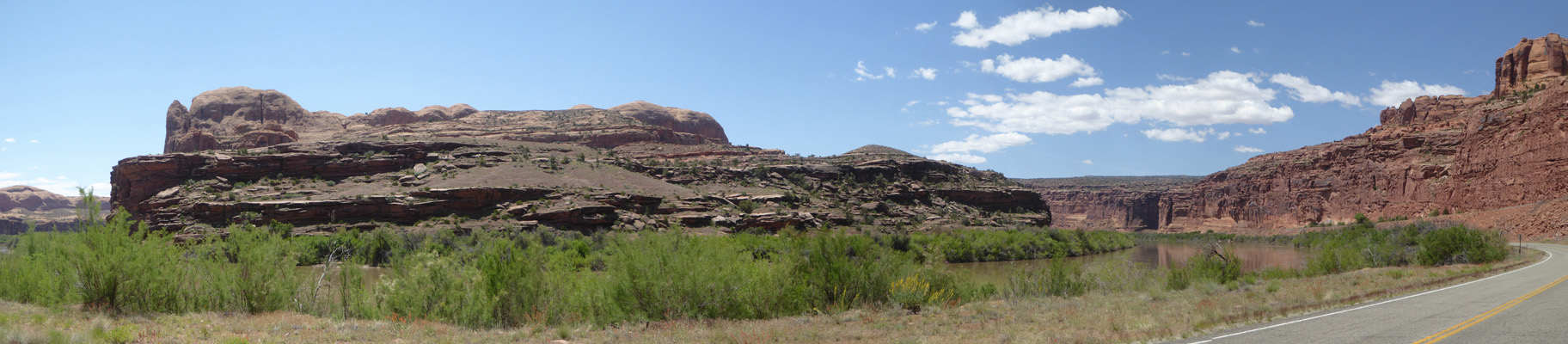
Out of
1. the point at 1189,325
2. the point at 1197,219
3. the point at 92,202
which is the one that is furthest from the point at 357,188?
the point at 1197,219

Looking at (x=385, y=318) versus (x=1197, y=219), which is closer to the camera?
(x=385, y=318)

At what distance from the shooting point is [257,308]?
44.0 ft

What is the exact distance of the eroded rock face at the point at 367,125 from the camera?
74125mm

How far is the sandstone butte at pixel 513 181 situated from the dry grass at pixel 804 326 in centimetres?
2535

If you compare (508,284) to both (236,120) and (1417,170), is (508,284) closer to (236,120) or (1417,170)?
(1417,170)

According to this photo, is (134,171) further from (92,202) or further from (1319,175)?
(1319,175)

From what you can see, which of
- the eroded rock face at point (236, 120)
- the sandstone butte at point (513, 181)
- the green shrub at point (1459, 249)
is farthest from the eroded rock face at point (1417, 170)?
the eroded rock face at point (236, 120)

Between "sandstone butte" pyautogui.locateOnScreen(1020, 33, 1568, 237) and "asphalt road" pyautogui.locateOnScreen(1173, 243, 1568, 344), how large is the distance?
127 ft

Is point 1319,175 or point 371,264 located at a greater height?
point 1319,175

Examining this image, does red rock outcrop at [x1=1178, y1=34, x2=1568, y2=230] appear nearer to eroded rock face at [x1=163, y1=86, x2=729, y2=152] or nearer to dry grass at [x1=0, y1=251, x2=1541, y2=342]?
dry grass at [x1=0, y1=251, x2=1541, y2=342]

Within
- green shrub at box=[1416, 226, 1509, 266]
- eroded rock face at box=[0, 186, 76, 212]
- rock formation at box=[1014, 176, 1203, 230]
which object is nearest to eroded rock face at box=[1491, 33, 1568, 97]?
rock formation at box=[1014, 176, 1203, 230]

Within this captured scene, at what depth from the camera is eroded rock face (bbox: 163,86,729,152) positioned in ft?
243

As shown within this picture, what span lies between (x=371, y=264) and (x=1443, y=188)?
76.5 m

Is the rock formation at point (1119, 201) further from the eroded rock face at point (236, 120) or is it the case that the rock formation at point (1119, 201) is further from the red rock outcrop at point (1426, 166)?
the eroded rock face at point (236, 120)
